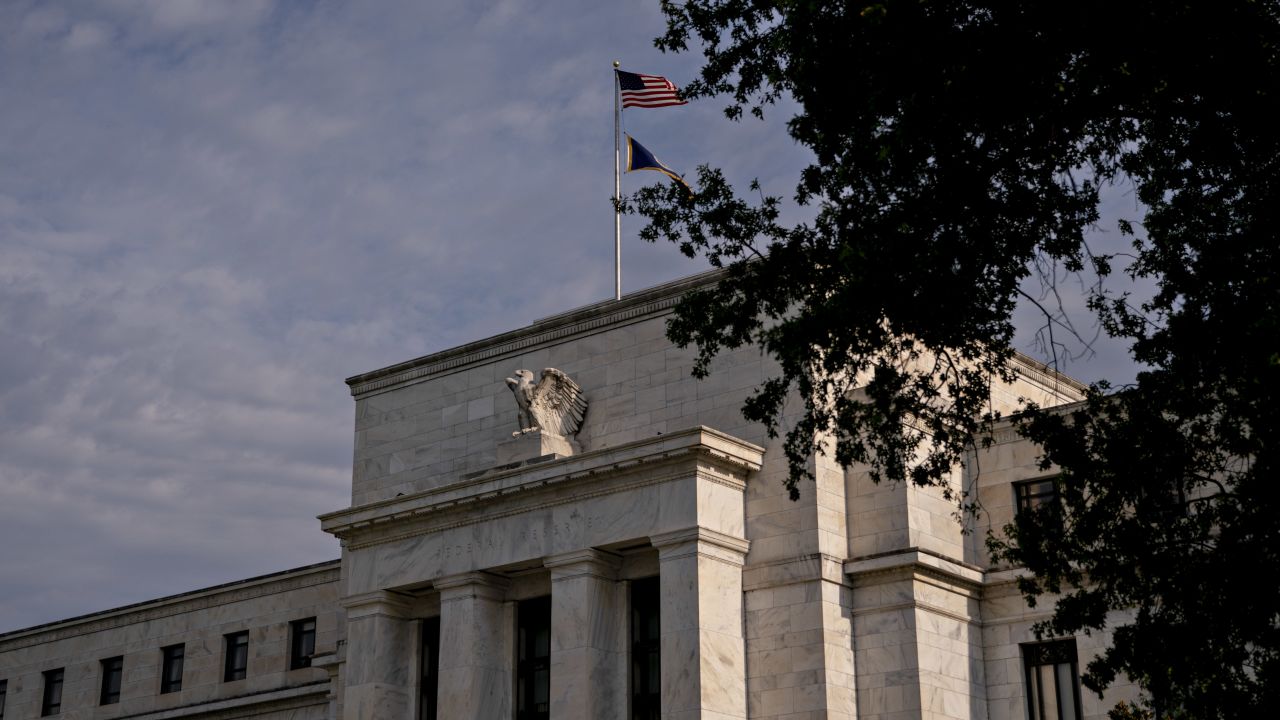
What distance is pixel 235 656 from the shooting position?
5341 centimetres

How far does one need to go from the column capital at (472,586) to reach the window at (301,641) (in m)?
→ 13.7

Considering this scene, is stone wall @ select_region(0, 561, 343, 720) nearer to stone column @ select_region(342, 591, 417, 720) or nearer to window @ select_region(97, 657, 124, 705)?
window @ select_region(97, 657, 124, 705)

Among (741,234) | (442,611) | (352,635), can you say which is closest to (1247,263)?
(741,234)

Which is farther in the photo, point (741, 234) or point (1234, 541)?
point (741, 234)

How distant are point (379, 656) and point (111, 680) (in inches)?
836

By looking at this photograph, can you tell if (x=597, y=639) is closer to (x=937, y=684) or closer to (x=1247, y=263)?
(x=937, y=684)

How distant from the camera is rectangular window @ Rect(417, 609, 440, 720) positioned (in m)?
40.0

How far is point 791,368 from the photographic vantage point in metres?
24.3

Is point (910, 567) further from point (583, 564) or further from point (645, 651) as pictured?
point (583, 564)

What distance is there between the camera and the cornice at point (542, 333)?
3994cm

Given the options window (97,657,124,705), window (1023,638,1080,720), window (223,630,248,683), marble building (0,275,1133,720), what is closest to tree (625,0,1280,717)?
marble building (0,275,1133,720)

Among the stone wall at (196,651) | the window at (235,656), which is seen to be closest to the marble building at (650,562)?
the stone wall at (196,651)

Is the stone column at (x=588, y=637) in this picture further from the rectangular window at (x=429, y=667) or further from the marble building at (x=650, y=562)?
the rectangular window at (x=429, y=667)

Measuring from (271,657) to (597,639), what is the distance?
62.3 ft
